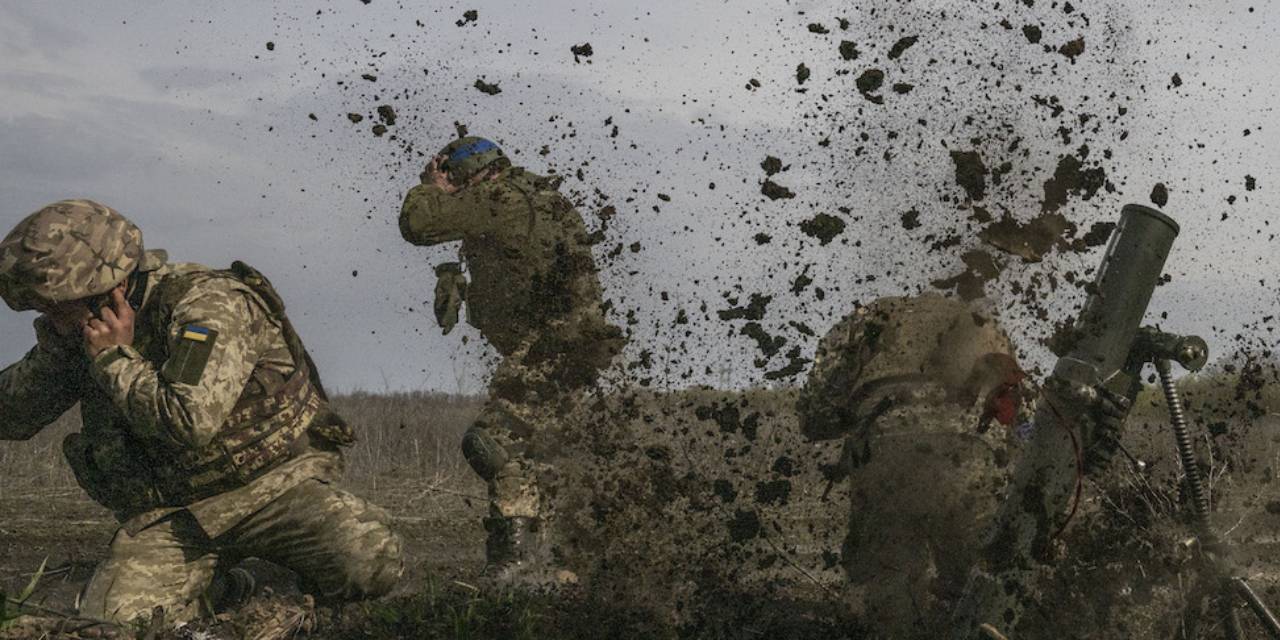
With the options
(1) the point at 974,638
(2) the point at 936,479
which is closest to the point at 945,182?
(2) the point at 936,479

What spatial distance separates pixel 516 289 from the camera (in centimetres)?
746

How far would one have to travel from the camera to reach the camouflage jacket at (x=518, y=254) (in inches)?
289

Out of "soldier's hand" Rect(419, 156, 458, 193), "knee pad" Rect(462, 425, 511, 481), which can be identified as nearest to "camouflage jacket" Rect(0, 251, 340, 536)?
"knee pad" Rect(462, 425, 511, 481)

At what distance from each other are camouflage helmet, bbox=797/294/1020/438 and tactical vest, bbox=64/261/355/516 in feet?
6.87

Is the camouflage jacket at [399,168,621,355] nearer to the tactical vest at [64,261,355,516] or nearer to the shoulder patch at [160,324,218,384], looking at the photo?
the tactical vest at [64,261,355,516]

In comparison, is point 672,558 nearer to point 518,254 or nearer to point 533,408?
point 533,408

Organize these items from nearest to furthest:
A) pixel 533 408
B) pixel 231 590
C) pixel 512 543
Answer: pixel 231 590 → pixel 512 543 → pixel 533 408

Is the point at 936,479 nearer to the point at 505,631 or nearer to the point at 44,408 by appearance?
the point at 505,631

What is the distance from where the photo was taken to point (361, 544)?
5.53 meters

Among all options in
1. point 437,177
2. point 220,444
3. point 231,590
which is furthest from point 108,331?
point 437,177

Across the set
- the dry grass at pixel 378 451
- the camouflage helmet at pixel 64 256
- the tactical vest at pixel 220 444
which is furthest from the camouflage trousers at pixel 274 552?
the dry grass at pixel 378 451

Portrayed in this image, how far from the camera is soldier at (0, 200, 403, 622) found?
526 centimetres

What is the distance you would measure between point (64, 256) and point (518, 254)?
2642mm

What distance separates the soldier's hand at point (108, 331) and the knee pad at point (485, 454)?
2.10 m
